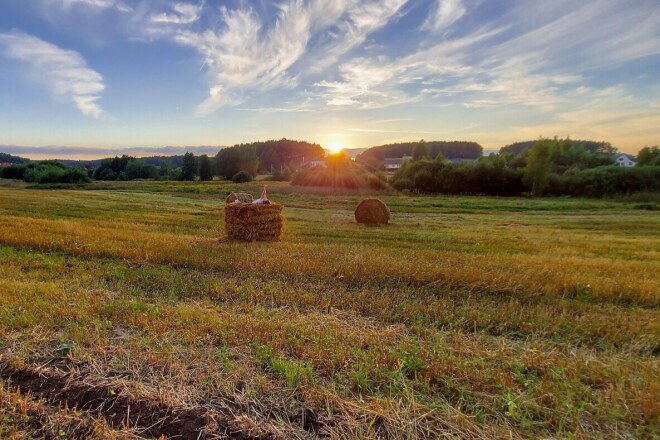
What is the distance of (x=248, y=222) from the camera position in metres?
12.9

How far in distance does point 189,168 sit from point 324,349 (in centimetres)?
10220

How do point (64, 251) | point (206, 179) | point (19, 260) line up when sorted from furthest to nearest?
point (206, 179) < point (64, 251) < point (19, 260)

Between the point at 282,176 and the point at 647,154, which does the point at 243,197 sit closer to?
the point at 647,154

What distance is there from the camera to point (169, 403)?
3.28m

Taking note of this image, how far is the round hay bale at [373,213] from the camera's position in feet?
67.7

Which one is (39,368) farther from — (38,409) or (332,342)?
(332,342)

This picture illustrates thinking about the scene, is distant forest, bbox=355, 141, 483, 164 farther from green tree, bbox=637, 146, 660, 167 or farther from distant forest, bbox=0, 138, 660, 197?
green tree, bbox=637, 146, 660, 167

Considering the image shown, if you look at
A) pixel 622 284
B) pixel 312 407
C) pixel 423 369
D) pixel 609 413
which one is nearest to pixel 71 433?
pixel 312 407

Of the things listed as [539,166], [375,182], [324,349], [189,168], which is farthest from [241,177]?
[324,349]

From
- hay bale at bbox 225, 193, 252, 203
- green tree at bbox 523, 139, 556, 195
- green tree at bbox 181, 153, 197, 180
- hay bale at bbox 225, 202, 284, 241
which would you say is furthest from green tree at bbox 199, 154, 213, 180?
hay bale at bbox 225, 202, 284, 241

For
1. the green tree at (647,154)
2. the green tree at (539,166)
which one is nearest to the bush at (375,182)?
the green tree at (539,166)

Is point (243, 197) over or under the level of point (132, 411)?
over

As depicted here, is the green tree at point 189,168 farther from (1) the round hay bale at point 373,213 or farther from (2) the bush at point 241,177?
(1) the round hay bale at point 373,213

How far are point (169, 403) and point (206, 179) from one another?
100 metres
